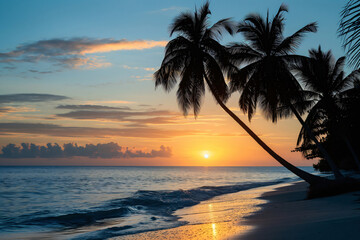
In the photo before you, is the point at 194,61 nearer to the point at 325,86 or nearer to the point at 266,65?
the point at 266,65

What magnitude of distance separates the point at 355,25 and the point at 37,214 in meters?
15.7

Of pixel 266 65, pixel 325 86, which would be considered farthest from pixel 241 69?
pixel 325 86

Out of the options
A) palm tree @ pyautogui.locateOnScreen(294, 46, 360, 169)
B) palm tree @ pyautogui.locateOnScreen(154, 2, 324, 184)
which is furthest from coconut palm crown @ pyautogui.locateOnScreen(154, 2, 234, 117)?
palm tree @ pyautogui.locateOnScreen(294, 46, 360, 169)

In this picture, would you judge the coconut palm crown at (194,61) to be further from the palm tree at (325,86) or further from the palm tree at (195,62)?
the palm tree at (325,86)

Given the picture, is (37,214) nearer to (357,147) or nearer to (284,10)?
(284,10)

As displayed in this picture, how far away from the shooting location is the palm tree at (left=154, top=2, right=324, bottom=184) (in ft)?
59.1

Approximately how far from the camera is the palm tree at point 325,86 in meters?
19.9

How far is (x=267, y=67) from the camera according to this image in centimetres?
1741

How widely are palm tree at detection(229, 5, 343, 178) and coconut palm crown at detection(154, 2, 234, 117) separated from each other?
95cm

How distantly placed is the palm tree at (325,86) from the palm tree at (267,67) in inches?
105

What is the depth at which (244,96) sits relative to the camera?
694 inches

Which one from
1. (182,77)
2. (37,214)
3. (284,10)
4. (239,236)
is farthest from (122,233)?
(284,10)

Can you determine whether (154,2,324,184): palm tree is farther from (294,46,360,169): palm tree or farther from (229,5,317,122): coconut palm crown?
(294,46,360,169): palm tree

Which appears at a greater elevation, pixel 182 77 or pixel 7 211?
pixel 182 77
